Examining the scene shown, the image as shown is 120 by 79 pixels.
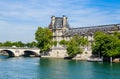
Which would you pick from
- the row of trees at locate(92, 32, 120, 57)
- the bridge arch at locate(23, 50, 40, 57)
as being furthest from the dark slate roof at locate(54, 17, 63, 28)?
the row of trees at locate(92, 32, 120, 57)

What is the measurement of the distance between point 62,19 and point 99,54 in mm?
35035

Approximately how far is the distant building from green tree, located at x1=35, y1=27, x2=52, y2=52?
1.91 meters

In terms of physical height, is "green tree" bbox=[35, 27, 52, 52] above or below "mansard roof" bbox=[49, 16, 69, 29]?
below

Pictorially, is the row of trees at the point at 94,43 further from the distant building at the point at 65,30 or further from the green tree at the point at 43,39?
Result: the distant building at the point at 65,30

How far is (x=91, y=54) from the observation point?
79.4 metres

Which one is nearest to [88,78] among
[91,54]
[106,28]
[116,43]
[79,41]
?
[116,43]

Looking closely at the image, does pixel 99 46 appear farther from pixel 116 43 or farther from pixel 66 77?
pixel 66 77

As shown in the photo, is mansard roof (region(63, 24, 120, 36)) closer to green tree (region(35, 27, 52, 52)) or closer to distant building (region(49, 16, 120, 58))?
distant building (region(49, 16, 120, 58))

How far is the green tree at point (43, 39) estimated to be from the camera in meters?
94.9

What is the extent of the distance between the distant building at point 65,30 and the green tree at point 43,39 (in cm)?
191

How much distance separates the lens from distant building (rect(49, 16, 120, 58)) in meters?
91.9

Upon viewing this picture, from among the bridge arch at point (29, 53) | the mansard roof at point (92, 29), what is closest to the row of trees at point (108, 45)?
the mansard roof at point (92, 29)

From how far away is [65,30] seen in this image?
351 feet

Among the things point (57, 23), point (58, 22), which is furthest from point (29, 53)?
point (58, 22)
